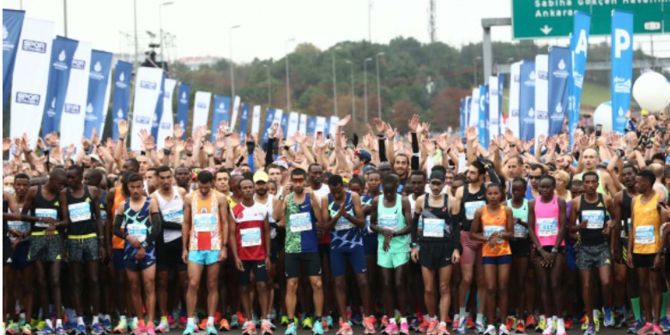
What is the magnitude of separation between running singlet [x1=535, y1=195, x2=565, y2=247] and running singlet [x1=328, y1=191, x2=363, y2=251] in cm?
194

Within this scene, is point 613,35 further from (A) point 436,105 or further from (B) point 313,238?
(A) point 436,105

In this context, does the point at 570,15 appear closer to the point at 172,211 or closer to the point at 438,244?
the point at 438,244

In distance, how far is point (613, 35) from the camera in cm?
2322

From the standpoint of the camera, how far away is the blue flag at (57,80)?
24.6 meters

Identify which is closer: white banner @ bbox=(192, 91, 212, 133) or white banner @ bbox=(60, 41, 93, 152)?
white banner @ bbox=(60, 41, 93, 152)

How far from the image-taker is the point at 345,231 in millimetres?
14094

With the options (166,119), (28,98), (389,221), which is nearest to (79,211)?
(389,221)

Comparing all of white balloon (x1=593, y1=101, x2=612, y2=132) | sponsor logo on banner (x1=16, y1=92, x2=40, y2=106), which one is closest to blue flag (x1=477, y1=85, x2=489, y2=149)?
white balloon (x1=593, y1=101, x2=612, y2=132)

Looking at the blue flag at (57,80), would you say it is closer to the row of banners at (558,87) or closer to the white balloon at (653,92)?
the row of banners at (558,87)

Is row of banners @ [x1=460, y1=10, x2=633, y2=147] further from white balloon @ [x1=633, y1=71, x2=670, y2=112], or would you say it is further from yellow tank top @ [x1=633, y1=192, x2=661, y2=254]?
yellow tank top @ [x1=633, y1=192, x2=661, y2=254]

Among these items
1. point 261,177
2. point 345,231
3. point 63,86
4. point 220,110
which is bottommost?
point 345,231

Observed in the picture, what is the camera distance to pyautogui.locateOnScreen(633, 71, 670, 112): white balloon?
1137 inches

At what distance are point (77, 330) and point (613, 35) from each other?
1249 centimetres

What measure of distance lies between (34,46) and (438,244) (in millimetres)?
10016
